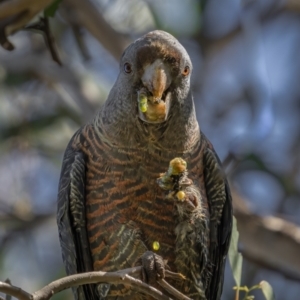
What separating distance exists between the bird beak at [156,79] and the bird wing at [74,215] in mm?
602

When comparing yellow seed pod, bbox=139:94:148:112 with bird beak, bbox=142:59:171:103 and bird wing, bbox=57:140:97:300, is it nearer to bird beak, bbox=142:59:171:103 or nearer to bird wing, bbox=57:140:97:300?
bird beak, bbox=142:59:171:103

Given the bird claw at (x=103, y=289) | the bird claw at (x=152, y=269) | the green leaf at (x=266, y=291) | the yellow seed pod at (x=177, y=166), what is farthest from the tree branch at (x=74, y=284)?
the bird claw at (x=103, y=289)

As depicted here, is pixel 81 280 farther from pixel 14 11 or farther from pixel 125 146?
pixel 14 11

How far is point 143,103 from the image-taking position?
10.3 feet

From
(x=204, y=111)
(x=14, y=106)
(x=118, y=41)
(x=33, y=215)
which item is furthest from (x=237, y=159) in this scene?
(x=14, y=106)

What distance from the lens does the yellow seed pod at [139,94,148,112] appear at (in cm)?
312

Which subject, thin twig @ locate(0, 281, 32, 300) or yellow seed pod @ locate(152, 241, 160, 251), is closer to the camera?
thin twig @ locate(0, 281, 32, 300)

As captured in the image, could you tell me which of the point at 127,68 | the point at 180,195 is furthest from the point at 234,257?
the point at 127,68

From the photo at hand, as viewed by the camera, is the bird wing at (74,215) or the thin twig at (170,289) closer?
the thin twig at (170,289)

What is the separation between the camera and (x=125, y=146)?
3406 millimetres

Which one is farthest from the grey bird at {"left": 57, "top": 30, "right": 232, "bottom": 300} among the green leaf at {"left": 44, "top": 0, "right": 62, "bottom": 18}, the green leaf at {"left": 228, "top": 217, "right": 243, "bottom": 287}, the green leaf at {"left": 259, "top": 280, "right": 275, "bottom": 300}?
the green leaf at {"left": 44, "top": 0, "right": 62, "bottom": 18}

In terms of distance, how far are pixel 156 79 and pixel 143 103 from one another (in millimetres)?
126

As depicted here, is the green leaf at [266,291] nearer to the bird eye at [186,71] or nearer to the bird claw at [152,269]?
the bird claw at [152,269]

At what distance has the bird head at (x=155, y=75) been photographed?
122 inches
